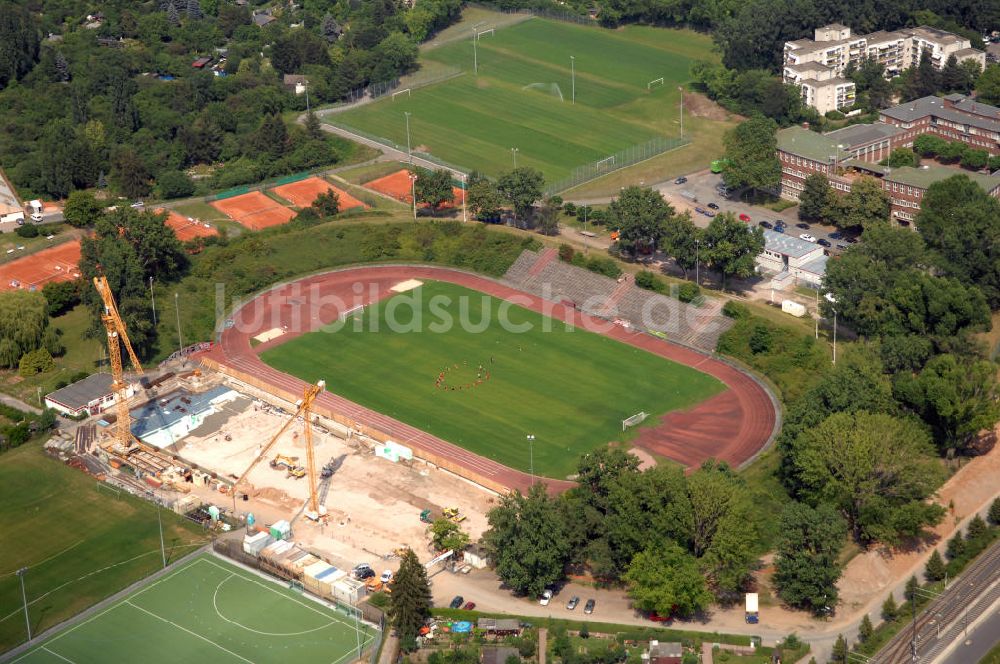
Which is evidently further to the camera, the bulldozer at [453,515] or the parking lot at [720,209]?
the parking lot at [720,209]

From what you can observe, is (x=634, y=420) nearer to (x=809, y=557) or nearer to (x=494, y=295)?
(x=809, y=557)

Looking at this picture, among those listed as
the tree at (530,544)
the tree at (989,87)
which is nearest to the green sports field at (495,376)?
the tree at (530,544)

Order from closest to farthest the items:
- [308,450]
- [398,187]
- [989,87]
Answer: [308,450] → [398,187] → [989,87]

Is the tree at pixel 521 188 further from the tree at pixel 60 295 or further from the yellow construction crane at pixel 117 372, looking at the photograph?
the yellow construction crane at pixel 117 372

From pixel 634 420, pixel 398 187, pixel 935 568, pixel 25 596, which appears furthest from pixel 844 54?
pixel 25 596

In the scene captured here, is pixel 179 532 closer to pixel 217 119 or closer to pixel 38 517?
pixel 38 517
